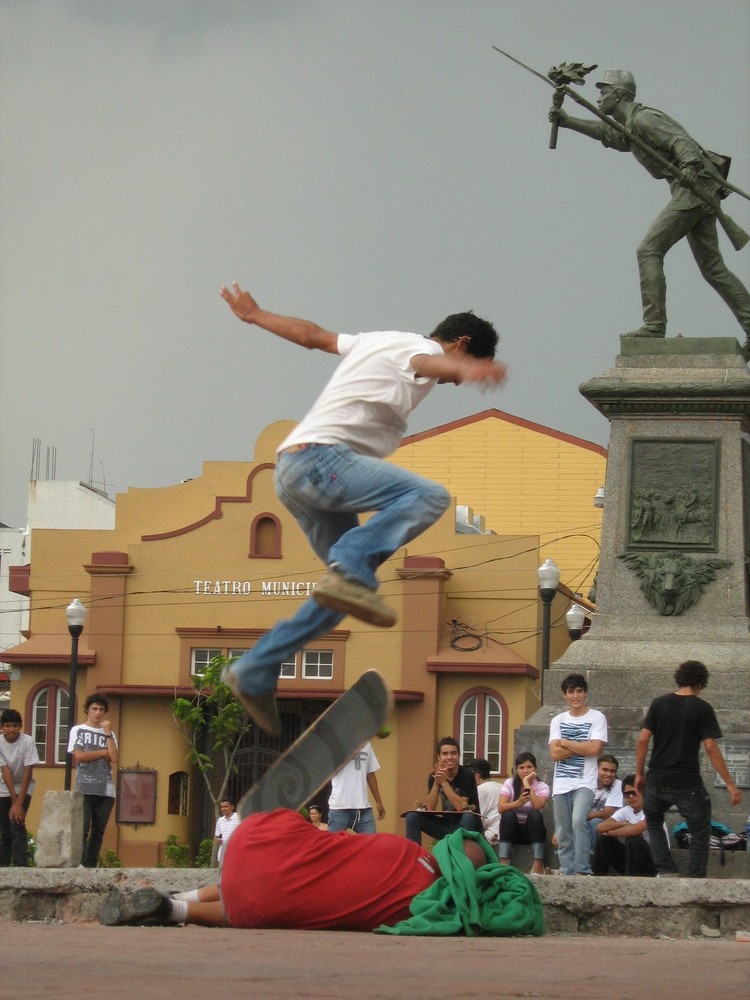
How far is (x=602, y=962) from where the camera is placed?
6402 mm

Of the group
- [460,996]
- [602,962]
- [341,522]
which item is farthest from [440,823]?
[460,996]

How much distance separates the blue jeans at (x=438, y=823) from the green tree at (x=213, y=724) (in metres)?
17.4

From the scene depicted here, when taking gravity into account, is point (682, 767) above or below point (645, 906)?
above

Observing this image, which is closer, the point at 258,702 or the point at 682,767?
the point at 258,702

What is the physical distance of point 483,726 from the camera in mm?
38406

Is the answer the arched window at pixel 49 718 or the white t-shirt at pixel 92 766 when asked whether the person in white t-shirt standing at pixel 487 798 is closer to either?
the white t-shirt at pixel 92 766

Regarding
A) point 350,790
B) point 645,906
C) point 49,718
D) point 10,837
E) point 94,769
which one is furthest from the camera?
point 49,718

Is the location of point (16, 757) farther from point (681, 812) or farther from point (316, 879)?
point (316, 879)

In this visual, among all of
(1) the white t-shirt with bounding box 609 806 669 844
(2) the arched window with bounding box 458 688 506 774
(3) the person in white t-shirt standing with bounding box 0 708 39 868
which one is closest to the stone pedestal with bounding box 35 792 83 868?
(3) the person in white t-shirt standing with bounding box 0 708 39 868

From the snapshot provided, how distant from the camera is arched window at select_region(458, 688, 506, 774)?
38.1 meters

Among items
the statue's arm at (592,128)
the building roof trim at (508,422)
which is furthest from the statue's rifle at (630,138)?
the building roof trim at (508,422)

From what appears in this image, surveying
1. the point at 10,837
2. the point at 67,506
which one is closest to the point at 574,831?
the point at 10,837

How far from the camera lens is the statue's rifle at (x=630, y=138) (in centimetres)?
1468

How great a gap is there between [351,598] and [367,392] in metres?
0.93
